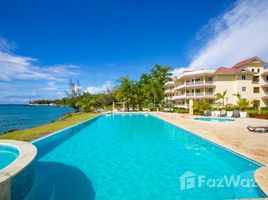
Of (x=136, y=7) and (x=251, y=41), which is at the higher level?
(x=136, y=7)

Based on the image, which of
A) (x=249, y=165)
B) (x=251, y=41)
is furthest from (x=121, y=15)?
(x=249, y=165)

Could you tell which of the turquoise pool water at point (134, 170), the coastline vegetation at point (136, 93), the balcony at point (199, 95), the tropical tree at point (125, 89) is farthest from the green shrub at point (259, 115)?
the tropical tree at point (125, 89)

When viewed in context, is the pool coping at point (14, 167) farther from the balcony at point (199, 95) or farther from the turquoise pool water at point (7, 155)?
the balcony at point (199, 95)

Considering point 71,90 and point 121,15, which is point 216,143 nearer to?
point 121,15

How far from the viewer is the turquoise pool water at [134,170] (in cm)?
471

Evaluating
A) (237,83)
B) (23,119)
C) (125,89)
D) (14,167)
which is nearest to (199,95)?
(237,83)

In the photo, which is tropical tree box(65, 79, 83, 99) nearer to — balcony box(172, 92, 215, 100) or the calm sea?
the calm sea

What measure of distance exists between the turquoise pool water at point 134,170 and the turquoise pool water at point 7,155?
1.01m

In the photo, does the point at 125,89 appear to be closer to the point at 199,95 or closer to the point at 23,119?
the point at 199,95

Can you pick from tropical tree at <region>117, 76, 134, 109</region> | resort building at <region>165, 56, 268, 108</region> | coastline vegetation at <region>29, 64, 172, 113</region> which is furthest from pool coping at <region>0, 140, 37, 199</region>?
coastline vegetation at <region>29, 64, 172, 113</region>

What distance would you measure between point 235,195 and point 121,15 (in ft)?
62.1

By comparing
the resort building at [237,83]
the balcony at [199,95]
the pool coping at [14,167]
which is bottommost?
the pool coping at [14,167]

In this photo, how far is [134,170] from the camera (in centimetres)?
637

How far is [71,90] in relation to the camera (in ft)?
171
